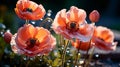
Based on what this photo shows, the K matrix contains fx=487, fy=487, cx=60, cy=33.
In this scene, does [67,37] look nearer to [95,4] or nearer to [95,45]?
[95,45]

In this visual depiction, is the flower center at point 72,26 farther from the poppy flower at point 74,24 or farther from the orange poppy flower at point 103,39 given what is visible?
the orange poppy flower at point 103,39

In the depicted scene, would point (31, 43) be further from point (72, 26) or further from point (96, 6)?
point (96, 6)

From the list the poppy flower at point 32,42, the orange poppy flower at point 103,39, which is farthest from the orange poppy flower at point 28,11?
the orange poppy flower at point 103,39

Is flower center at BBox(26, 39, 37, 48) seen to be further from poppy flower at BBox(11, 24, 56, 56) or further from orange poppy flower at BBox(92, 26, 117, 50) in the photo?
orange poppy flower at BBox(92, 26, 117, 50)

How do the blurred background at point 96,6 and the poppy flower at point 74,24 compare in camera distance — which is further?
the blurred background at point 96,6

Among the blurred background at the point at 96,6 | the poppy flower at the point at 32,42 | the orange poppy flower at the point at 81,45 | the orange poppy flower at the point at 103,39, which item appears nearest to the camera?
the poppy flower at the point at 32,42

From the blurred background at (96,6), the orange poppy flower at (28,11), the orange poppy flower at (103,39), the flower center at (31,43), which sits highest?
the blurred background at (96,6)

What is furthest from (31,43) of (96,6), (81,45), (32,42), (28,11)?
(96,6)
